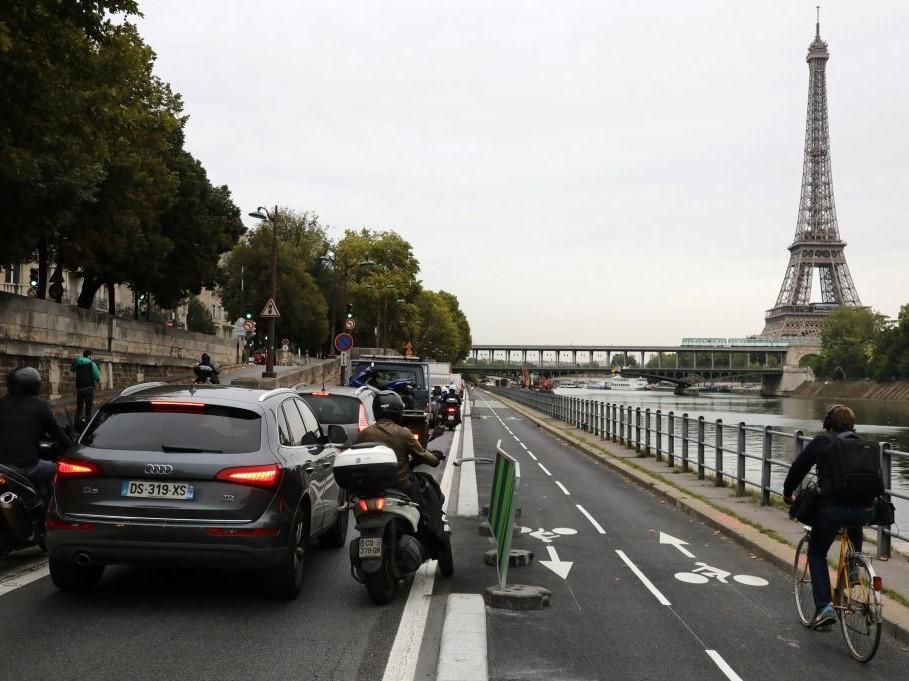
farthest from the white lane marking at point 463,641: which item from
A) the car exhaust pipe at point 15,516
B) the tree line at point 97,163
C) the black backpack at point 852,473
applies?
the tree line at point 97,163

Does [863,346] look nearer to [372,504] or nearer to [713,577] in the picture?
[713,577]

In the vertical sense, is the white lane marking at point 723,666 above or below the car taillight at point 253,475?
below

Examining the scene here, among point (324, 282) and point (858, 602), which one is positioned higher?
point (324, 282)

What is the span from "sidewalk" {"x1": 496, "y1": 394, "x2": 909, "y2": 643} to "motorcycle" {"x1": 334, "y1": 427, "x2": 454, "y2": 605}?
3502 mm

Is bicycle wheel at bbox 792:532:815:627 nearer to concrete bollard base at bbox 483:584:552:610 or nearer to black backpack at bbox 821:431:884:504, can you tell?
black backpack at bbox 821:431:884:504

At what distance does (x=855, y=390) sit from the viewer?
117312 mm

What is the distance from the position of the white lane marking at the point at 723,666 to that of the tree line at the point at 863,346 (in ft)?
354

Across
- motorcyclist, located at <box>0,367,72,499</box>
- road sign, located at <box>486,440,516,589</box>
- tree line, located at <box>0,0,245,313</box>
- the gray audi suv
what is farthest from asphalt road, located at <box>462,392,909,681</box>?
tree line, located at <box>0,0,245,313</box>

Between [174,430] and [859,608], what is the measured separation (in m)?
4.75

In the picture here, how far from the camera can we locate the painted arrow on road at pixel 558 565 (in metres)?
8.61

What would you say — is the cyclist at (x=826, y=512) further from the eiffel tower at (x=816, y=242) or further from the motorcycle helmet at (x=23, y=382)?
the eiffel tower at (x=816, y=242)

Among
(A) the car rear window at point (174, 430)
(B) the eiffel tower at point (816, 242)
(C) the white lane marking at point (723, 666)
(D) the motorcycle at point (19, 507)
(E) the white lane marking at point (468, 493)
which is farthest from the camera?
(B) the eiffel tower at point (816, 242)

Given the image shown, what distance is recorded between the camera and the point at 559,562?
30.0 ft

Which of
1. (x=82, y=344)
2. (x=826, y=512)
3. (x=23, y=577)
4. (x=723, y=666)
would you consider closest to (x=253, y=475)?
(x=23, y=577)
